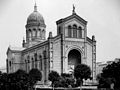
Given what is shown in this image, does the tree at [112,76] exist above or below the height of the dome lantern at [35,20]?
below

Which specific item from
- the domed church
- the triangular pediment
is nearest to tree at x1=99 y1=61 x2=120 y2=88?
the domed church

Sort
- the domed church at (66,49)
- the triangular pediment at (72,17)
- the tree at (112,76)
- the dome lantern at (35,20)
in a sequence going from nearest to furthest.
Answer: the tree at (112,76)
the domed church at (66,49)
the triangular pediment at (72,17)
the dome lantern at (35,20)

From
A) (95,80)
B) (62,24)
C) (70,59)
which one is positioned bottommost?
(95,80)

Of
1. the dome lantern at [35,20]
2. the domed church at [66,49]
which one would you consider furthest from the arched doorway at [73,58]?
the dome lantern at [35,20]

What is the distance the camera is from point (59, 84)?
167 feet

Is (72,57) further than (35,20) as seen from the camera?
No

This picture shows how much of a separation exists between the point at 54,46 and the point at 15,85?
19.1 metres

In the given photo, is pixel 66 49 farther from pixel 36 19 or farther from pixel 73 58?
pixel 36 19

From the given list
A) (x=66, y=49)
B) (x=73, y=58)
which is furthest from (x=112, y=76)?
(x=73, y=58)

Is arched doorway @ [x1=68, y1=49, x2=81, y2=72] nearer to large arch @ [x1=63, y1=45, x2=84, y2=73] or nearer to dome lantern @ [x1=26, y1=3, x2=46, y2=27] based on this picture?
large arch @ [x1=63, y1=45, x2=84, y2=73]

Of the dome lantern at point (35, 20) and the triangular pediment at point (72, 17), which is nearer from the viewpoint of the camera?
the triangular pediment at point (72, 17)

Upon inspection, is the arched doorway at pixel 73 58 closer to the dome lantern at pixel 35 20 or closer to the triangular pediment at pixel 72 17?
the triangular pediment at pixel 72 17

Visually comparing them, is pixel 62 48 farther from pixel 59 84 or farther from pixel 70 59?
pixel 59 84

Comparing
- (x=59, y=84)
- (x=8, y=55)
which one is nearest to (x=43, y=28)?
(x=8, y=55)
